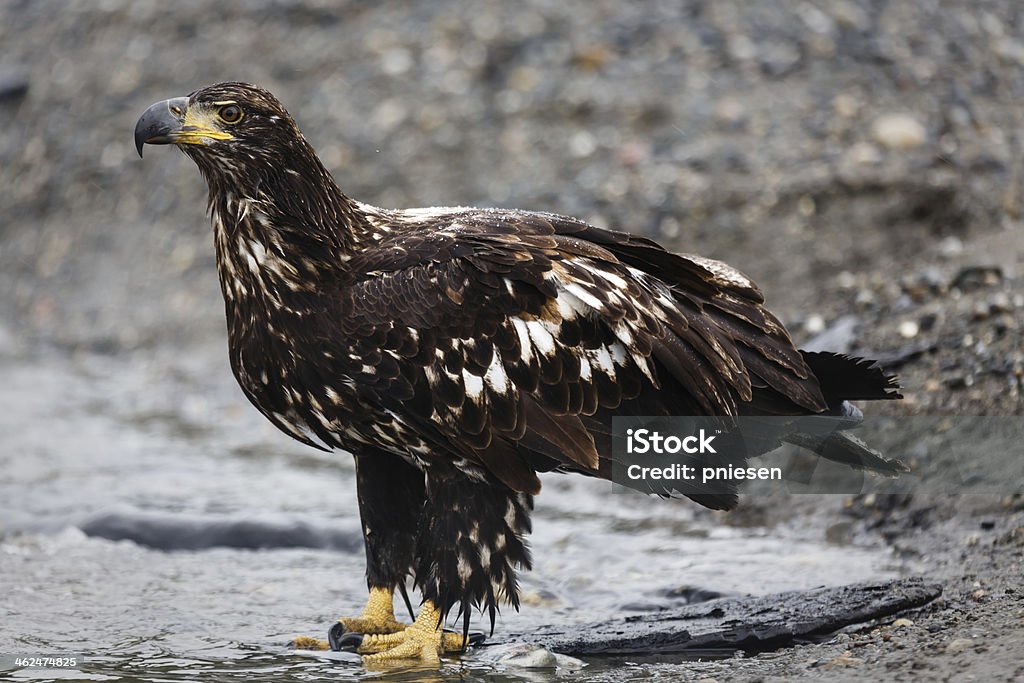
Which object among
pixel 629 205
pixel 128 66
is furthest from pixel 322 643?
pixel 128 66

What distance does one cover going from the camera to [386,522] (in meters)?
6.05

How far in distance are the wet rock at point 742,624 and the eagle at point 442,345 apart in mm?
464

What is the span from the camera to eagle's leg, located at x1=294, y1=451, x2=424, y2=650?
6.03 meters

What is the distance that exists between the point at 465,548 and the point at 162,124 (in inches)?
81.1

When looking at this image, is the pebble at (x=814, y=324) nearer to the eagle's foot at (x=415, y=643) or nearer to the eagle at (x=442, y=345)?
the eagle at (x=442, y=345)

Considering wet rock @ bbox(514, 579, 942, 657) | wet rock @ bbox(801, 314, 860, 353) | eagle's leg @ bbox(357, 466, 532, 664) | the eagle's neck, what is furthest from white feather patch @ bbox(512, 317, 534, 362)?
wet rock @ bbox(801, 314, 860, 353)

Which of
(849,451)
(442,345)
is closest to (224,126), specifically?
(442,345)

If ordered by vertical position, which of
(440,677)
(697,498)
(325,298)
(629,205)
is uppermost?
(629,205)

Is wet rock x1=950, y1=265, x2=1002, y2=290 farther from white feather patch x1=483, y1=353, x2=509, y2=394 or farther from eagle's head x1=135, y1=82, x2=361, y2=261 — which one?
eagle's head x1=135, y1=82, x2=361, y2=261

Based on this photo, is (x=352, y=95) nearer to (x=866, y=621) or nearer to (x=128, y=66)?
(x=128, y=66)

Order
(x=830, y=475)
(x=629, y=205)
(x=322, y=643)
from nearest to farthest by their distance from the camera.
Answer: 1. (x=322, y=643)
2. (x=830, y=475)
3. (x=629, y=205)

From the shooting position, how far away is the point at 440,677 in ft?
18.1

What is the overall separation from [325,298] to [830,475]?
3465mm

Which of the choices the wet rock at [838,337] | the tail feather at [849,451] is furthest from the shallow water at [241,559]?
the wet rock at [838,337]
